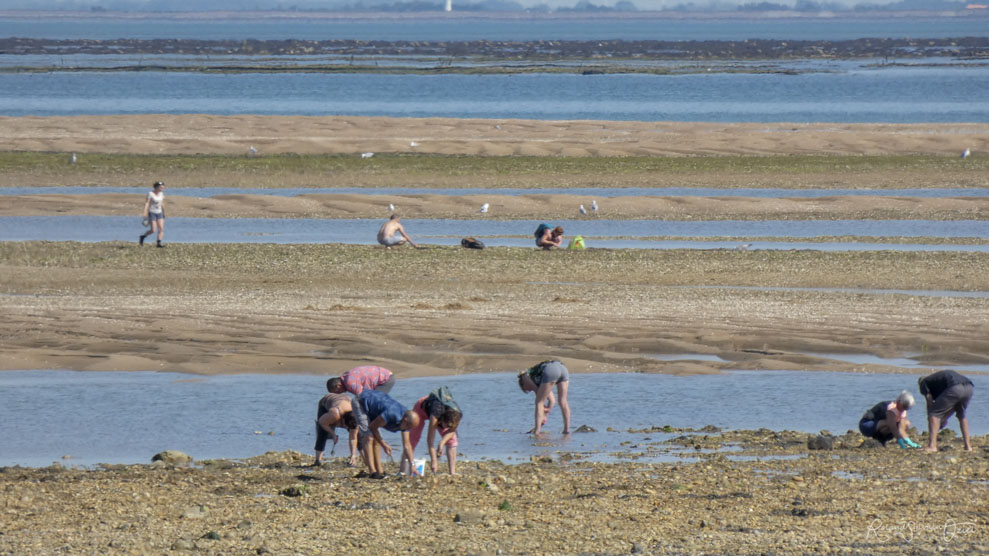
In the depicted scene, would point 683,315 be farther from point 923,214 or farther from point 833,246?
point 923,214

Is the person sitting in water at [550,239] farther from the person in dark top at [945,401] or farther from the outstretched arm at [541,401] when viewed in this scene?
the person in dark top at [945,401]

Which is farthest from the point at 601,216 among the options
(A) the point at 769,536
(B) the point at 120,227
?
(A) the point at 769,536

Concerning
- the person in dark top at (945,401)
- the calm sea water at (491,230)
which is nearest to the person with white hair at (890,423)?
the person in dark top at (945,401)

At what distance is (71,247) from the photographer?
86.0 ft

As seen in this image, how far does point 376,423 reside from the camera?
11.6 metres

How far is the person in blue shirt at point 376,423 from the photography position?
1152 cm

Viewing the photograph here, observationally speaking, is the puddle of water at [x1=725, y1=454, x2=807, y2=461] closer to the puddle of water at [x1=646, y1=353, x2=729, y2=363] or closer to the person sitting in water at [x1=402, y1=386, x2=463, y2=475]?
the person sitting in water at [x1=402, y1=386, x2=463, y2=475]

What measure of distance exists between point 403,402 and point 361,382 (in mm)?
3165

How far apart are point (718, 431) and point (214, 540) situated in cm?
631

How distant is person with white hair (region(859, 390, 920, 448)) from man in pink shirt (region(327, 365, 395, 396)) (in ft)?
15.5

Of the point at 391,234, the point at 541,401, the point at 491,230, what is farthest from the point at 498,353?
the point at 491,230

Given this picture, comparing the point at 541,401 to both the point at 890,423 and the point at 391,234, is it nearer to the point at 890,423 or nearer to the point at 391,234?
the point at 890,423

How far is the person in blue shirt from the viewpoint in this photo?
1152 centimetres

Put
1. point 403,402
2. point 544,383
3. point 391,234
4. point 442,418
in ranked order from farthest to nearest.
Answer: point 391,234 → point 403,402 → point 544,383 → point 442,418
